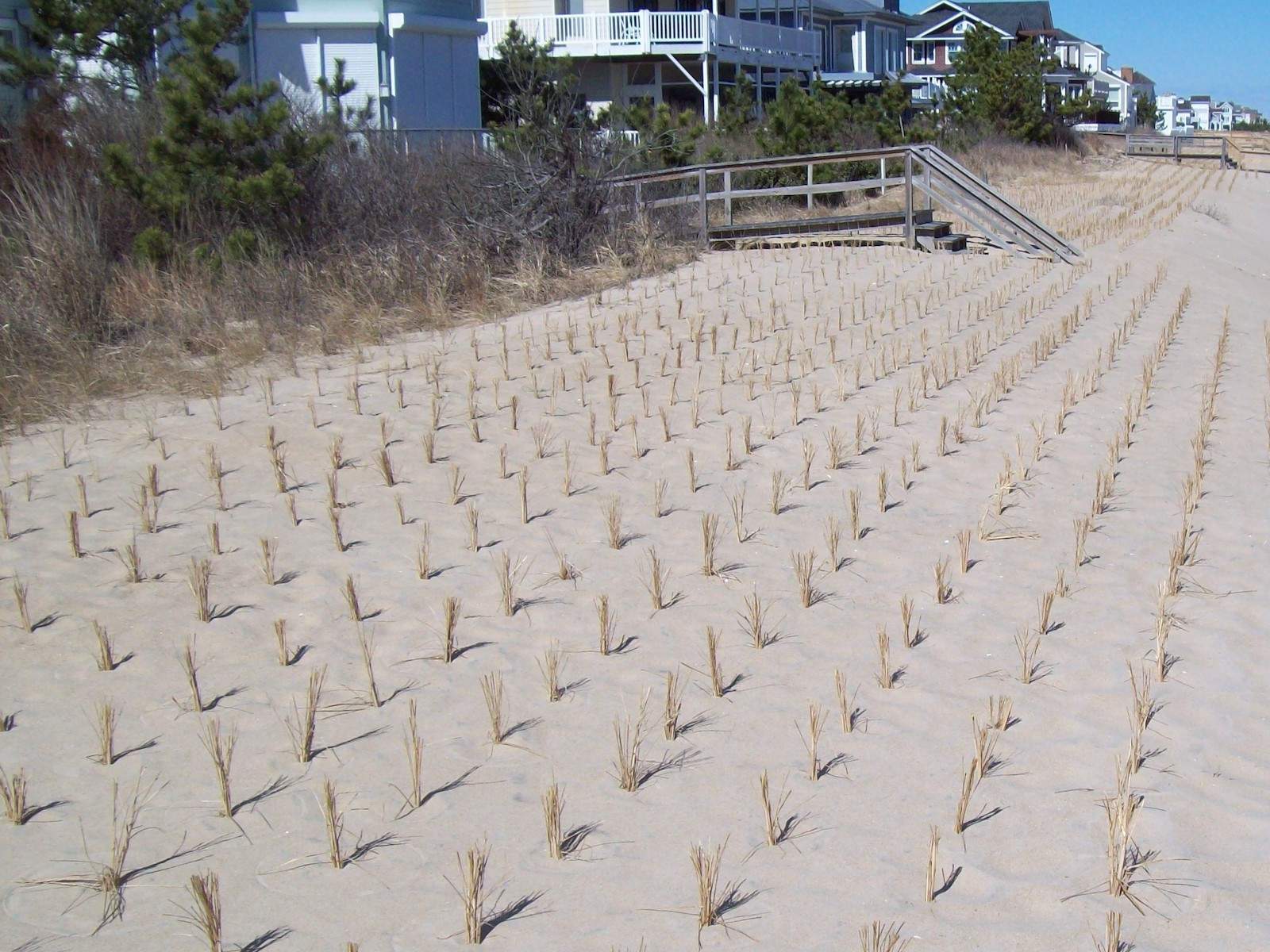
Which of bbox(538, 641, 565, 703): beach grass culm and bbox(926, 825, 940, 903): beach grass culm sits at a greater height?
bbox(538, 641, 565, 703): beach grass culm

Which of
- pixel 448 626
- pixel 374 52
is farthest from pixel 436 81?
pixel 448 626

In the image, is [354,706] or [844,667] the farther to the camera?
[844,667]

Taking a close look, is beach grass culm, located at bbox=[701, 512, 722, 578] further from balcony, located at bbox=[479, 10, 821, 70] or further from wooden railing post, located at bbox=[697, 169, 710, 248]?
balcony, located at bbox=[479, 10, 821, 70]

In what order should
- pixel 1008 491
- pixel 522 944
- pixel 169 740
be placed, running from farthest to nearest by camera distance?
pixel 1008 491
pixel 169 740
pixel 522 944

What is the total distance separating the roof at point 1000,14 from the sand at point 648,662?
6555 cm

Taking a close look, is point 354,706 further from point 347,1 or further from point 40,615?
point 347,1

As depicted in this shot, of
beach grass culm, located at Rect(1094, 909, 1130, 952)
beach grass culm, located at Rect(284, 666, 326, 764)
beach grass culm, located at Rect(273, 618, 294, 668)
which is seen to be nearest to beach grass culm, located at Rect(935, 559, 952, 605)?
beach grass culm, located at Rect(1094, 909, 1130, 952)

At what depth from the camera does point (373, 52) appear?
73.4 feet

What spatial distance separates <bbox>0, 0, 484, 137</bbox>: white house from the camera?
71.3 ft

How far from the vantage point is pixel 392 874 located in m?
3.67

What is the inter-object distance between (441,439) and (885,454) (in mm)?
2560

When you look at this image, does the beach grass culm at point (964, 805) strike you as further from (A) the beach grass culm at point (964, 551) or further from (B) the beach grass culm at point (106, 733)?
(B) the beach grass culm at point (106, 733)

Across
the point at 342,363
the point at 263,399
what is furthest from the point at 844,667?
the point at 342,363

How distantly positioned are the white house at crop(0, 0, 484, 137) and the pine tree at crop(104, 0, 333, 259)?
29.0 feet
